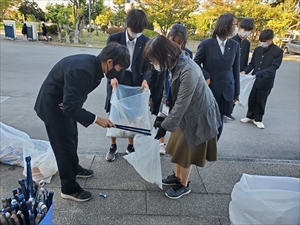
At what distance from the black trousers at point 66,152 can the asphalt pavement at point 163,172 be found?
20 cm

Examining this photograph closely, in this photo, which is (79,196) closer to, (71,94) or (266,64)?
(71,94)

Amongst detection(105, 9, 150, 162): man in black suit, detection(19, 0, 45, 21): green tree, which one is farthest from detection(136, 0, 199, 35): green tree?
detection(105, 9, 150, 162): man in black suit

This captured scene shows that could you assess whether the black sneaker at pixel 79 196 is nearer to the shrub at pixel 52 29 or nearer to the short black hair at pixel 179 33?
the short black hair at pixel 179 33

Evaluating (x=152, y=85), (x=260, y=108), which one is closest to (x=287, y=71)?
(x=260, y=108)

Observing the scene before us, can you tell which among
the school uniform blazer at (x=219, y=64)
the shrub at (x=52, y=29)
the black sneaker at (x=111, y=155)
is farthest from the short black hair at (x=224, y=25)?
the shrub at (x=52, y=29)

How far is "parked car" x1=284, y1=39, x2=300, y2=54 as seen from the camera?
17873 millimetres

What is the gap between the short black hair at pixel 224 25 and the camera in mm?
2551

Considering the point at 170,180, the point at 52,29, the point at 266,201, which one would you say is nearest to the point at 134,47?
the point at 170,180

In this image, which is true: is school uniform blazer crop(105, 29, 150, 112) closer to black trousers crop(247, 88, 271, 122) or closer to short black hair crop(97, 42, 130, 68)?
short black hair crop(97, 42, 130, 68)

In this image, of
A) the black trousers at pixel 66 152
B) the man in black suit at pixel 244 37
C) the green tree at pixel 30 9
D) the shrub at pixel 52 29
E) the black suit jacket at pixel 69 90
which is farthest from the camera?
the green tree at pixel 30 9

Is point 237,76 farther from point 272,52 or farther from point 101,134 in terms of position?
point 101,134

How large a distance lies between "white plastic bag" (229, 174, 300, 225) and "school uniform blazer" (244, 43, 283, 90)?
261cm

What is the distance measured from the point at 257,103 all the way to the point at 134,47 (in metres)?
2.58

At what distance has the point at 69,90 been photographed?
1.68m
